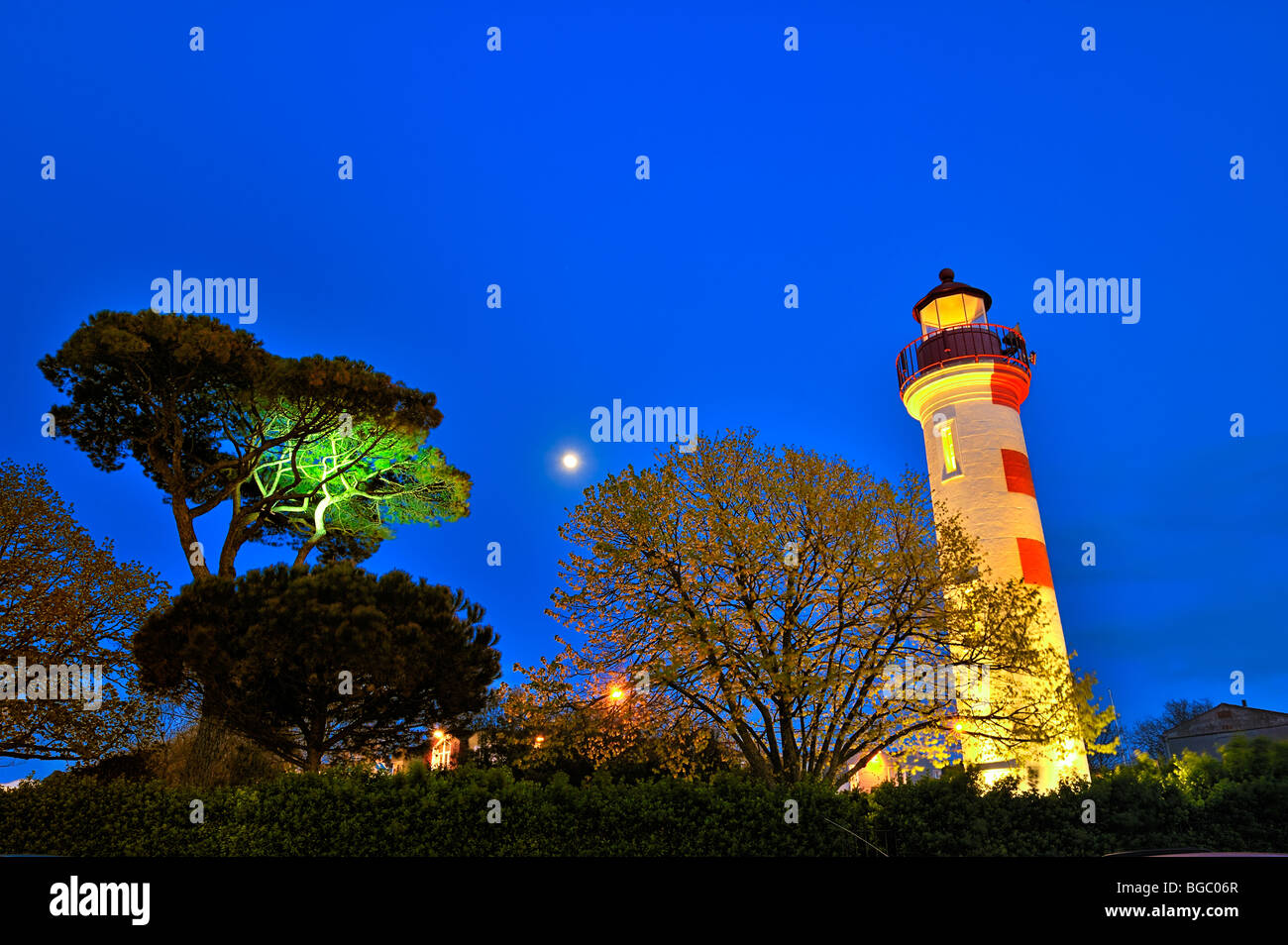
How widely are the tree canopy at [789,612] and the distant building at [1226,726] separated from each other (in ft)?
103

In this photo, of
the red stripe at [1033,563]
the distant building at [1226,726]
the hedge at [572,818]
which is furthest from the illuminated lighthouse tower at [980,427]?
the distant building at [1226,726]

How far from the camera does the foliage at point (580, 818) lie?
1339 cm

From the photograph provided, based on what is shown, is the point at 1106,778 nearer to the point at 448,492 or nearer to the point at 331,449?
the point at 448,492

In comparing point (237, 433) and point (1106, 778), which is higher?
point (237, 433)

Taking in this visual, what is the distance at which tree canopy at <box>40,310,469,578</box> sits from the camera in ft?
78.3

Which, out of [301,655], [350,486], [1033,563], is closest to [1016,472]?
[1033,563]

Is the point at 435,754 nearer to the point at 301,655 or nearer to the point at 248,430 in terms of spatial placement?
the point at 248,430

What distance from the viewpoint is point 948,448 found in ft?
83.8


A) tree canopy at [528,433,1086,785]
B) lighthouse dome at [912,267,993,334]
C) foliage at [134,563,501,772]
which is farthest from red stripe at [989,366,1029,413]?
foliage at [134,563,501,772]

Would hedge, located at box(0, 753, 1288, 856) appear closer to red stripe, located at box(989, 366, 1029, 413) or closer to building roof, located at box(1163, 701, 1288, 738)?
red stripe, located at box(989, 366, 1029, 413)

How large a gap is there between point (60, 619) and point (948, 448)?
86.2ft

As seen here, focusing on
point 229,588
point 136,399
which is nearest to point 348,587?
point 229,588
